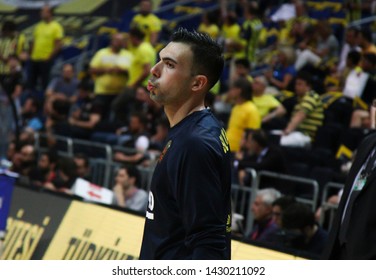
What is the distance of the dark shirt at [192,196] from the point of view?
3.38 meters

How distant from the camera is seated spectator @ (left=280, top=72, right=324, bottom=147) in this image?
11039 mm

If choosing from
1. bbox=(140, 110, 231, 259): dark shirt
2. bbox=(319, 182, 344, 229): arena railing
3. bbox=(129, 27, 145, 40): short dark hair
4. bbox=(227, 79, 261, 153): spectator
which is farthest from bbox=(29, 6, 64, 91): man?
bbox=(140, 110, 231, 259): dark shirt

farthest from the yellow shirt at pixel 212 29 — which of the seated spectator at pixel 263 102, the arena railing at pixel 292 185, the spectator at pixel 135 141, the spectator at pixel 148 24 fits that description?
the arena railing at pixel 292 185

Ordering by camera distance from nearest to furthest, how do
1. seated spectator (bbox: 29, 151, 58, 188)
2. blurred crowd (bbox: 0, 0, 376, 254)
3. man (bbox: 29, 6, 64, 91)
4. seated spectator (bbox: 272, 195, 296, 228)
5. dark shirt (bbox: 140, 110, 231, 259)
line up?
dark shirt (bbox: 140, 110, 231, 259) → seated spectator (bbox: 272, 195, 296, 228) → blurred crowd (bbox: 0, 0, 376, 254) → seated spectator (bbox: 29, 151, 58, 188) → man (bbox: 29, 6, 64, 91)

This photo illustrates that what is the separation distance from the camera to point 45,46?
55.8 feet

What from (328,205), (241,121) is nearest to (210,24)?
(241,121)

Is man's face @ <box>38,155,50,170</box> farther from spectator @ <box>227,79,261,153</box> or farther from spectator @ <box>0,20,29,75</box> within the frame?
spectator @ <box>0,20,29,75</box>

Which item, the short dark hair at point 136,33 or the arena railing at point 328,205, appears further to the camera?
the short dark hair at point 136,33

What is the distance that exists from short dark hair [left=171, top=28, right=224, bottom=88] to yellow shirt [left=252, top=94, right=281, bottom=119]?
8700 millimetres

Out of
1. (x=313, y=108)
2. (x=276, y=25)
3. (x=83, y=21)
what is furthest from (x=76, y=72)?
(x=313, y=108)

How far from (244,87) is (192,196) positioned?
310 inches

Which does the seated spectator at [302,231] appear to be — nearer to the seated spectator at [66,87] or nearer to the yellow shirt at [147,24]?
the seated spectator at [66,87]

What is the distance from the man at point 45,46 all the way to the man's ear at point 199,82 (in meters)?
13.6

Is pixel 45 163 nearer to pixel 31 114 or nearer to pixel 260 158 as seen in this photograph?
pixel 260 158
